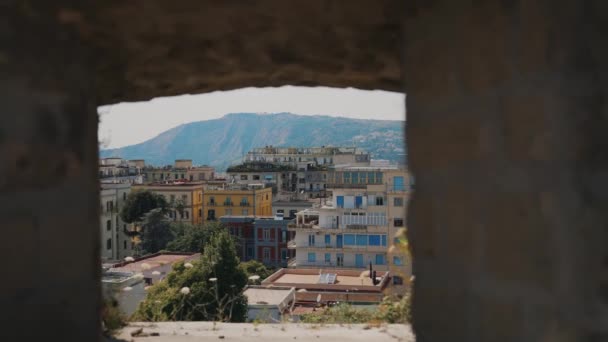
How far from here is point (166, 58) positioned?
1992 millimetres

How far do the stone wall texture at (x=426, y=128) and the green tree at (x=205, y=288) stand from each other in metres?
2.30

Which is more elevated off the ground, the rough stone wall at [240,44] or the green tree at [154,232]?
the rough stone wall at [240,44]

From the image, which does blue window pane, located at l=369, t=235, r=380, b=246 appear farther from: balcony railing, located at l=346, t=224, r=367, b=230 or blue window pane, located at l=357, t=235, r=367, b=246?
balcony railing, located at l=346, t=224, r=367, b=230

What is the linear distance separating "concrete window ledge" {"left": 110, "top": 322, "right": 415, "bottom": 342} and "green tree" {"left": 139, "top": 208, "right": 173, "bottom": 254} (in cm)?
2395

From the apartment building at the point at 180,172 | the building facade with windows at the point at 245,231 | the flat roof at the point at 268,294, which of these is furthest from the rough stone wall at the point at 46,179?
the apartment building at the point at 180,172

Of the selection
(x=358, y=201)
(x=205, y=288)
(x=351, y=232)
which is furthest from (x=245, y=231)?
(x=205, y=288)

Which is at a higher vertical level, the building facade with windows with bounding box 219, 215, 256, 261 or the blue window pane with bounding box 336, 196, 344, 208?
the blue window pane with bounding box 336, 196, 344, 208

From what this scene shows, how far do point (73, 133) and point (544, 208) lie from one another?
127 centimetres

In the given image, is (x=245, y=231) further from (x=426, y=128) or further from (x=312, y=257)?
(x=426, y=128)

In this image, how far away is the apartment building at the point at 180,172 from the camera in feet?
157

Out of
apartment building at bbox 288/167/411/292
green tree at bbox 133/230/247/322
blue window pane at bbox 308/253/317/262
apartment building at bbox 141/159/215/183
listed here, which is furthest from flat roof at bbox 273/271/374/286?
apartment building at bbox 141/159/215/183

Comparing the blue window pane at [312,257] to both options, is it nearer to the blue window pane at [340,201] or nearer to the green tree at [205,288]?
the blue window pane at [340,201]

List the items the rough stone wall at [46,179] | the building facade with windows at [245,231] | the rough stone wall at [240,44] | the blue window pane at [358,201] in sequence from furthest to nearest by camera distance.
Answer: the building facade with windows at [245,231] → the blue window pane at [358,201] → the rough stone wall at [240,44] → the rough stone wall at [46,179]

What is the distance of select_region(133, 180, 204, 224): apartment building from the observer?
36.3 metres
